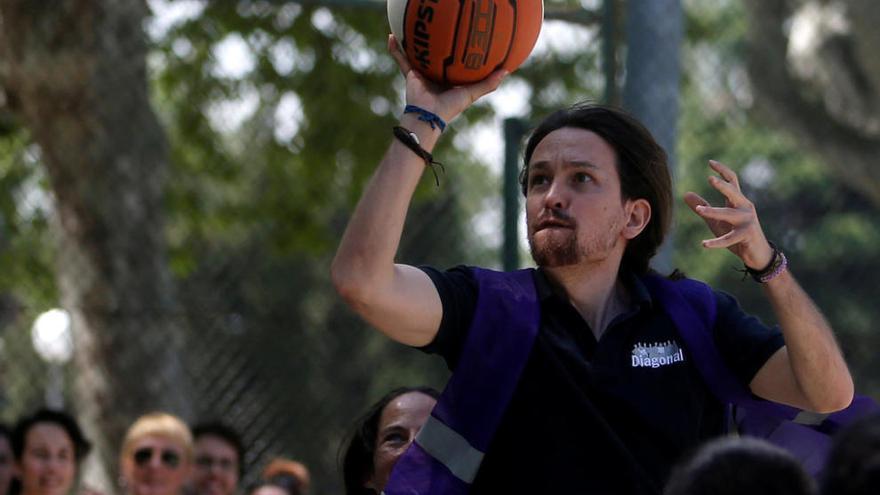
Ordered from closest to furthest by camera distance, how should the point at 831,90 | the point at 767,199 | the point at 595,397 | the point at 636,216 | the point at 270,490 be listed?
the point at 595,397 → the point at 636,216 → the point at 270,490 → the point at 831,90 → the point at 767,199

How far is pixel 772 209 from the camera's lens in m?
20.3

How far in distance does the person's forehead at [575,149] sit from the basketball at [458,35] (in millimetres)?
188

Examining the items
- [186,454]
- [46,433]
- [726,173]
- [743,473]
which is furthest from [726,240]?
[46,433]

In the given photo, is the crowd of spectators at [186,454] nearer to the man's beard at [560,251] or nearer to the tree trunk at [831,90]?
the man's beard at [560,251]

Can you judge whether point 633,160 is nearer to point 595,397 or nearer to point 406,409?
point 595,397

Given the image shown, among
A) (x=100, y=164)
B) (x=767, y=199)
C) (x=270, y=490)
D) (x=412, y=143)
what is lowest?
(x=767, y=199)

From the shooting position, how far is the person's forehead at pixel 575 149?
302cm

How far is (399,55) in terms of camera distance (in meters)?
3.06

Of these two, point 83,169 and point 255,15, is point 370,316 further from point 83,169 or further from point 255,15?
point 255,15

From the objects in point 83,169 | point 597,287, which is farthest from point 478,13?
point 83,169

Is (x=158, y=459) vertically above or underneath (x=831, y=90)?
above

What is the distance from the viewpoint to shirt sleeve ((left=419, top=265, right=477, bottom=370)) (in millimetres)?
2840

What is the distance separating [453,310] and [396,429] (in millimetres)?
1075

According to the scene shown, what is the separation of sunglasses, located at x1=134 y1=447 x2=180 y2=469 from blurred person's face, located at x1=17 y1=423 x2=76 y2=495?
0.26 metres
